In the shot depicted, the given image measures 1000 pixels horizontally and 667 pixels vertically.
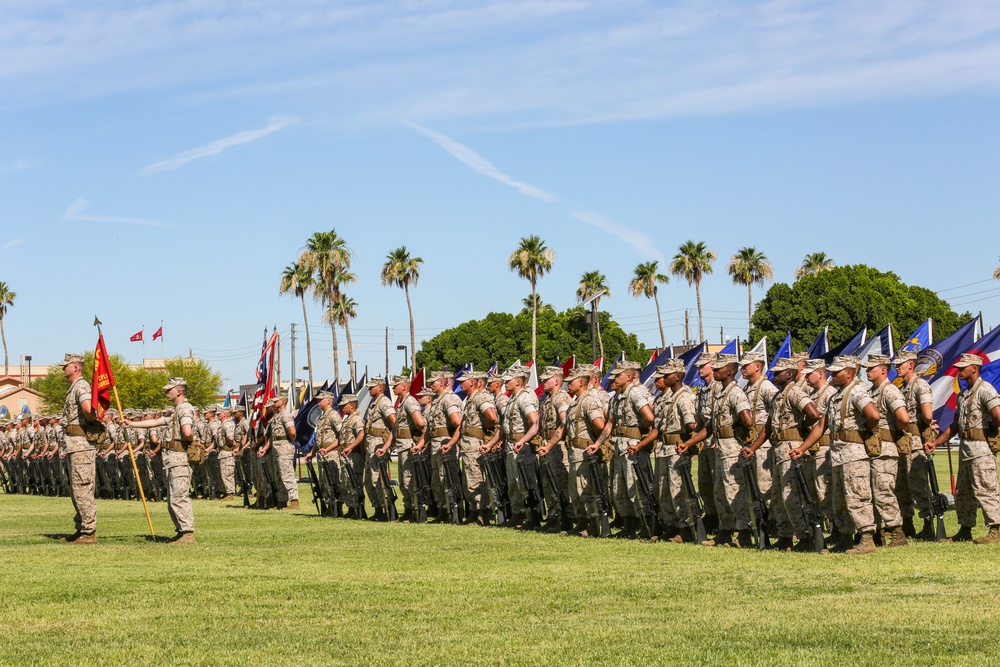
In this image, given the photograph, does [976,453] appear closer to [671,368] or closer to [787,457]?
[787,457]

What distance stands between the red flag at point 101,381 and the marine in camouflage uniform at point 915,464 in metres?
9.26

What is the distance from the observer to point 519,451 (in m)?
18.1

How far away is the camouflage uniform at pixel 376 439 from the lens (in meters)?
21.0

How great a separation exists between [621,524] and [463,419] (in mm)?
3579

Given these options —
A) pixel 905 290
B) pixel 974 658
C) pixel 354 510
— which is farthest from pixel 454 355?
pixel 974 658

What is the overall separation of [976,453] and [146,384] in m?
84.6

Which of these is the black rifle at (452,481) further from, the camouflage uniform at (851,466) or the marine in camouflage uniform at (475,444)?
the camouflage uniform at (851,466)

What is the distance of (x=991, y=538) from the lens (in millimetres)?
14312

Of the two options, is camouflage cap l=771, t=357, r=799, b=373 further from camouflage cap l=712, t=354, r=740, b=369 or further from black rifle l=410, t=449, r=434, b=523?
black rifle l=410, t=449, r=434, b=523

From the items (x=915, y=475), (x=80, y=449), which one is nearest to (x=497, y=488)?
(x=80, y=449)

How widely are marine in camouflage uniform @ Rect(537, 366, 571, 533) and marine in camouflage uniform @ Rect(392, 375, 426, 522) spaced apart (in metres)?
2.94

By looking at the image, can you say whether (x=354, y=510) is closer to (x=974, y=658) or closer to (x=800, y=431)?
(x=800, y=431)

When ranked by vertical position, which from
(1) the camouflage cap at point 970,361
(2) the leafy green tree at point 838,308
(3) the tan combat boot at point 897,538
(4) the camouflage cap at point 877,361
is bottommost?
(3) the tan combat boot at point 897,538

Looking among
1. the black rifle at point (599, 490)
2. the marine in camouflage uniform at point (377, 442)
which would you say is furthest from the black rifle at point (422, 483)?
the black rifle at point (599, 490)
